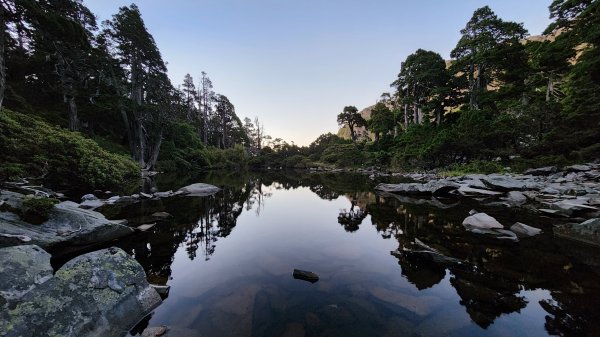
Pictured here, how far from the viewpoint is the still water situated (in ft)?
11.4

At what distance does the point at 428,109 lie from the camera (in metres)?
38.9

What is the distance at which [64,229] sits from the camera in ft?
17.0

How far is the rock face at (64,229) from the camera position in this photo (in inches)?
181

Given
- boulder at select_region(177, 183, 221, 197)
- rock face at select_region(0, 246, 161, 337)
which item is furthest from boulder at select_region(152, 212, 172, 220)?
rock face at select_region(0, 246, 161, 337)

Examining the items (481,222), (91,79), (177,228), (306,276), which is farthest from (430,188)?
(91,79)

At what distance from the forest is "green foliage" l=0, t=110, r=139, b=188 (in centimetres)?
5

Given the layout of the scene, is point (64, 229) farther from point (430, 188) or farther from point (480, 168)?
point (480, 168)

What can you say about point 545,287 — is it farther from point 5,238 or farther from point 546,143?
point 546,143

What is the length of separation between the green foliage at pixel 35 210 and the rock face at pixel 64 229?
10 centimetres

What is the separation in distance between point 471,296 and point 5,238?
24.9 feet

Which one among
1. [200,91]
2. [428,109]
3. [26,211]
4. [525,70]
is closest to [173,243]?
[26,211]

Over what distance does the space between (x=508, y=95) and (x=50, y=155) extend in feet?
129

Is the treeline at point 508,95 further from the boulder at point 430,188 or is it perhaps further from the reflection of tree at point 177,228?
the reflection of tree at point 177,228

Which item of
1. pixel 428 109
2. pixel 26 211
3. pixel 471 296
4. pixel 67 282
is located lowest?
pixel 471 296
